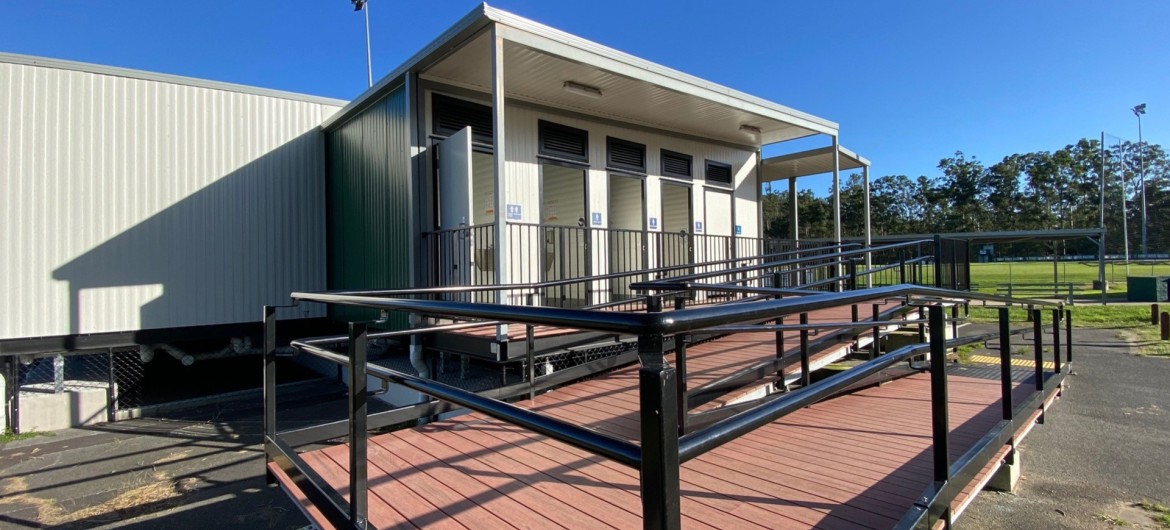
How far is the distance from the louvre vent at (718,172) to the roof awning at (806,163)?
Result: 117cm

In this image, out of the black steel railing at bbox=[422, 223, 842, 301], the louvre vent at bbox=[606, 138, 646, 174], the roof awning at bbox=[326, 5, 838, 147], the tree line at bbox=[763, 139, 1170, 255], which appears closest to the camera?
the roof awning at bbox=[326, 5, 838, 147]

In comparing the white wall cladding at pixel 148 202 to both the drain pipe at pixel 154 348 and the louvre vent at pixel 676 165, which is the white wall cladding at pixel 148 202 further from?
the louvre vent at pixel 676 165

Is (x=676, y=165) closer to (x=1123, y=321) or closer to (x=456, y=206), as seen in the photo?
(x=456, y=206)

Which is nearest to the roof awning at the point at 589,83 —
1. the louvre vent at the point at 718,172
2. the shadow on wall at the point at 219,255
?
the louvre vent at the point at 718,172

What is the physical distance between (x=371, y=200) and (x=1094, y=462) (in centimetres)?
779

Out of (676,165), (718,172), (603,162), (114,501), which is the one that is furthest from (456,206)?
(718,172)

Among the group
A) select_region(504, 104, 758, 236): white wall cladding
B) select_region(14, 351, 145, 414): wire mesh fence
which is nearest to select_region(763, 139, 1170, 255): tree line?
select_region(504, 104, 758, 236): white wall cladding

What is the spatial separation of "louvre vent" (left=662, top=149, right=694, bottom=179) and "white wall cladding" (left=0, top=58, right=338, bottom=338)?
527cm

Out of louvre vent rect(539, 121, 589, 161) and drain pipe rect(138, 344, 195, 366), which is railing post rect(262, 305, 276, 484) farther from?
drain pipe rect(138, 344, 195, 366)

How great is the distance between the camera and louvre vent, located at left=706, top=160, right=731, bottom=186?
30.8 feet

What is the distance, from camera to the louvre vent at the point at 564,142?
7.28 meters

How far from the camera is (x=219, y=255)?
7.50 m

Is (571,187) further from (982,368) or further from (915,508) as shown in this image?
(915,508)

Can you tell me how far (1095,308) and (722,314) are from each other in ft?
67.4
